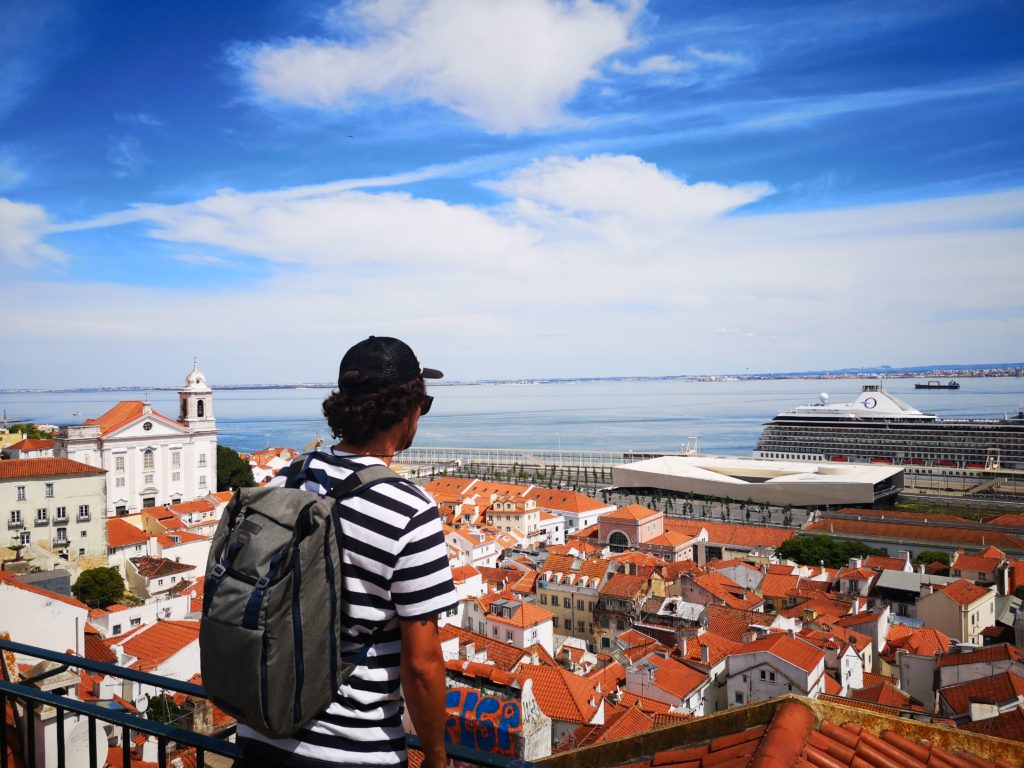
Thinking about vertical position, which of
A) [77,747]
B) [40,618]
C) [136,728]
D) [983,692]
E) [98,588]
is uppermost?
[136,728]

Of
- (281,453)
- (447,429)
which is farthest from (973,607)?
(447,429)

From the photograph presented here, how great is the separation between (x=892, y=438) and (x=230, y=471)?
36.0 metres

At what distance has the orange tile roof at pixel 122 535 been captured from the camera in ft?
55.6

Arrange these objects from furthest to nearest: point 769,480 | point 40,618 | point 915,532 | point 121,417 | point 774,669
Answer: point 769,480 → point 121,417 → point 915,532 → point 774,669 → point 40,618

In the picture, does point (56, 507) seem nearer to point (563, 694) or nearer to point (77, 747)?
point (563, 694)

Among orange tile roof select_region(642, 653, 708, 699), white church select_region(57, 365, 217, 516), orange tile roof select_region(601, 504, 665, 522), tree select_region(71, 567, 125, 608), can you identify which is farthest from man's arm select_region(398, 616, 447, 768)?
white church select_region(57, 365, 217, 516)

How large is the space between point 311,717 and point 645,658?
1109cm

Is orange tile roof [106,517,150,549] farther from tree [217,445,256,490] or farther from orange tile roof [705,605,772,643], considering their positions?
orange tile roof [705,605,772,643]

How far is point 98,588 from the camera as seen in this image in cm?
1409

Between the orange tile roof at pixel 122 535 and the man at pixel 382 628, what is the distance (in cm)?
1837

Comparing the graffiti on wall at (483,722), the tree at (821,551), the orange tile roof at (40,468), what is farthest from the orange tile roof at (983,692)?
the orange tile roof at (40,468)

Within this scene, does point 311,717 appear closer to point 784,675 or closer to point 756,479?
point 784,675

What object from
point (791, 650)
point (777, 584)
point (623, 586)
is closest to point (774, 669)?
point (791, 650)

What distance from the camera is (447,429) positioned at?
88562 mm
